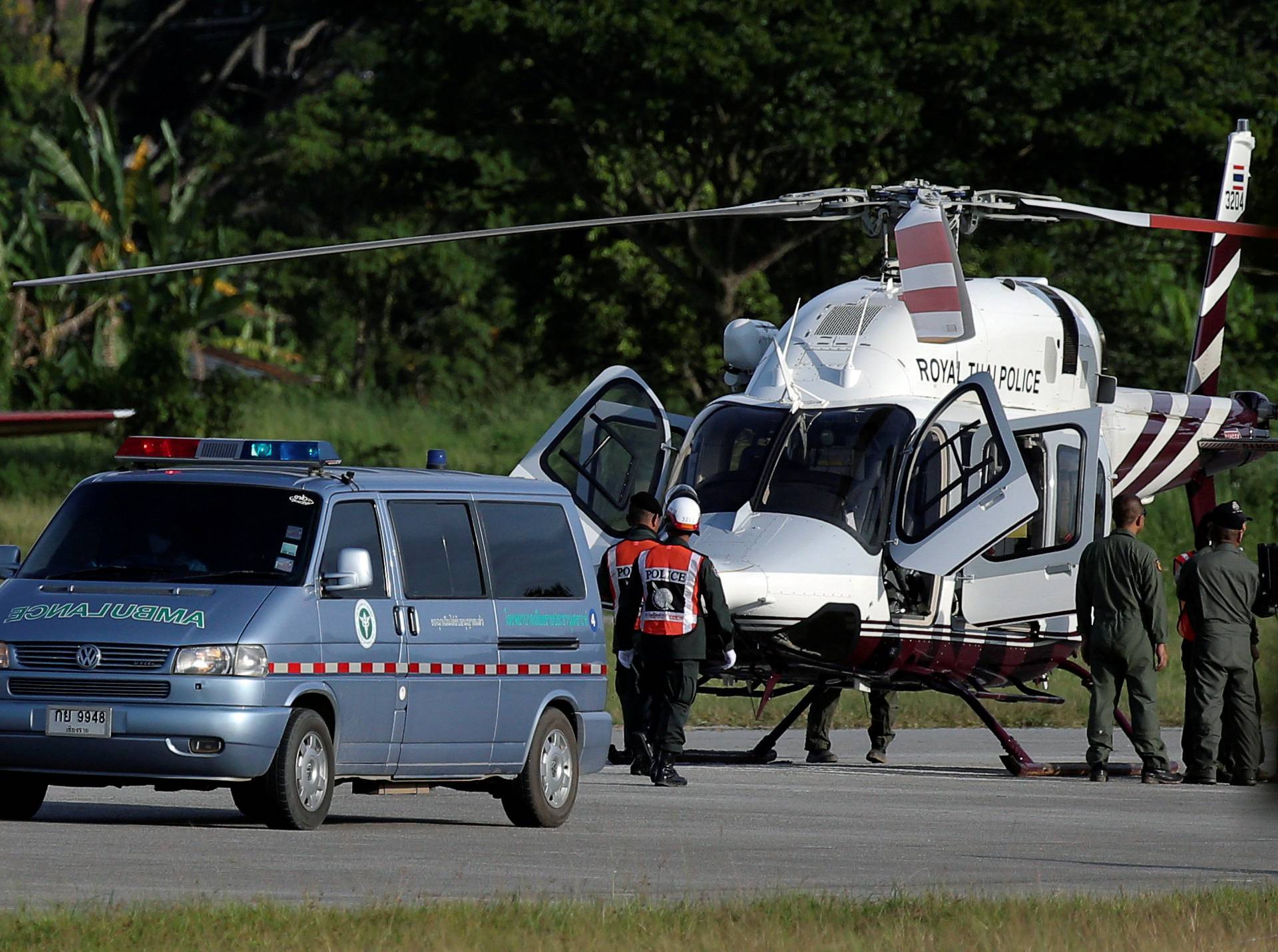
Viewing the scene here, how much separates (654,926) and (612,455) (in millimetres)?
10419

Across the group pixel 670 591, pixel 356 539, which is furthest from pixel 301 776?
pixel 670 591

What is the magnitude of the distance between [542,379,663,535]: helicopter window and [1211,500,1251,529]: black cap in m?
4.38

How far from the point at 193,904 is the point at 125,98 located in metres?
62.8

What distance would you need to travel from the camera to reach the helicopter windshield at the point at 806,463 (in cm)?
1664

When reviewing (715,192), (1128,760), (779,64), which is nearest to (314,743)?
(1128,760)

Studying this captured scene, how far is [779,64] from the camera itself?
35438 mm

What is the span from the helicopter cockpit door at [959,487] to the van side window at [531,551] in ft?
12.5

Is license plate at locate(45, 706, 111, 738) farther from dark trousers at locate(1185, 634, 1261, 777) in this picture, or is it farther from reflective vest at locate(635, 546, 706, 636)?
dark trousers at locate(1185, 634, 1261, 777)

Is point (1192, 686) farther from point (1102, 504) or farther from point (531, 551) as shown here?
point (531, 551)

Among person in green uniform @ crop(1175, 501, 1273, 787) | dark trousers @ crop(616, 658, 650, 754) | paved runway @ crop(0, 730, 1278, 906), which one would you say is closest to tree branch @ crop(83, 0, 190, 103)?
paved runway @ crop(0, 730, 1278, 906)

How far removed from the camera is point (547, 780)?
504 inches

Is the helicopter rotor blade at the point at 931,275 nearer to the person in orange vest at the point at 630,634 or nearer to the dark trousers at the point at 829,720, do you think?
the person in orange vest at the point at 630,634

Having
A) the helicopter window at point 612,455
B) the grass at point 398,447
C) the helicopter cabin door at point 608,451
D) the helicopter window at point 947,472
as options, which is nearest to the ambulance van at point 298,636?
the helicopter window at point 947,472

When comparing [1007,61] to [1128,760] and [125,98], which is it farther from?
[125,98]
